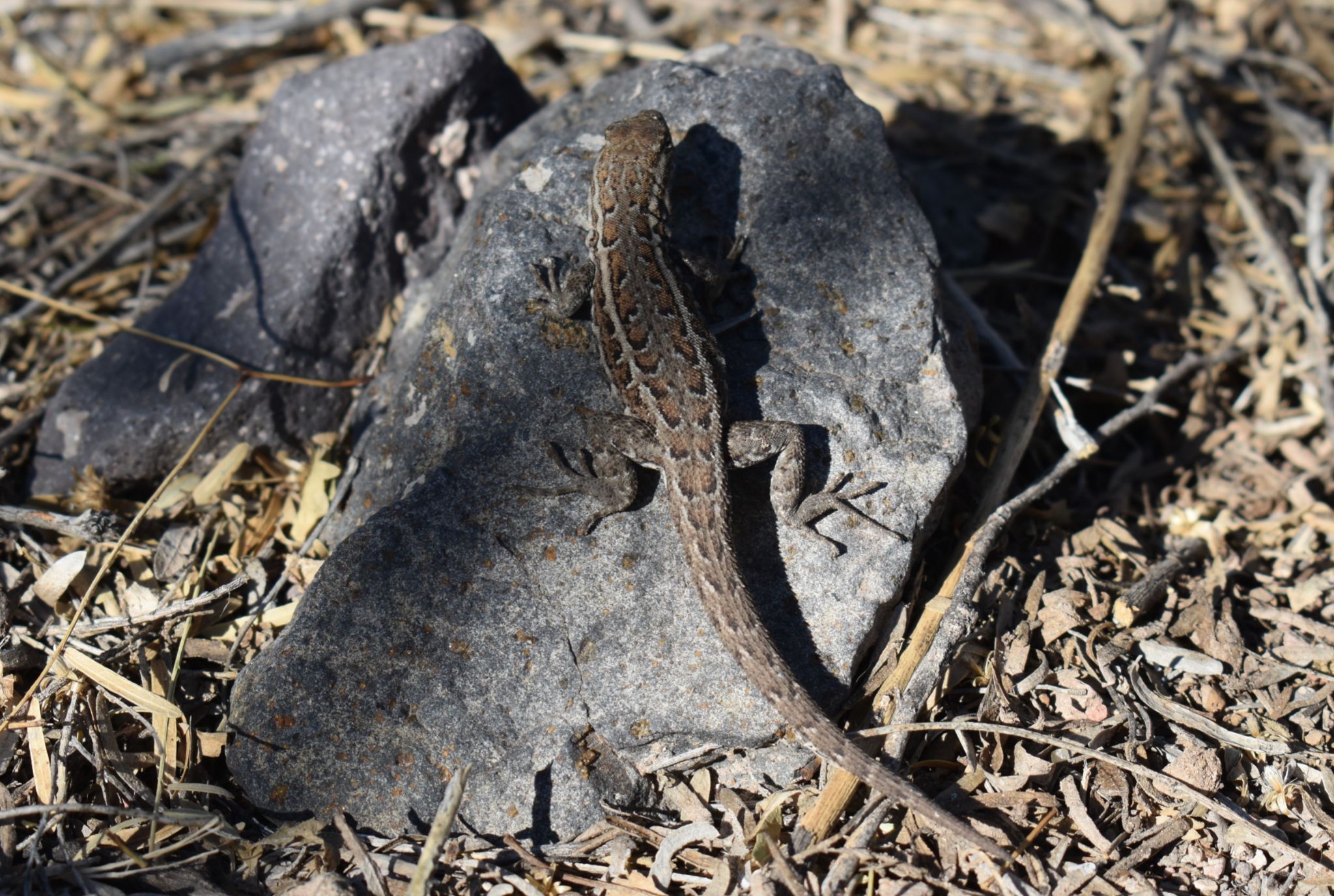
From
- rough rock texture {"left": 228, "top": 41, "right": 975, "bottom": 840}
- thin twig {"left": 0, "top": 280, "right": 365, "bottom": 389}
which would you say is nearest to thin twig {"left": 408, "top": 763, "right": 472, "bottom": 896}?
rough rock texture {"left": 228, "top": 41, "right": 975, "bottom": 840}

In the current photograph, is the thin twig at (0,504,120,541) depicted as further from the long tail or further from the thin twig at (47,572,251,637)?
the long tail

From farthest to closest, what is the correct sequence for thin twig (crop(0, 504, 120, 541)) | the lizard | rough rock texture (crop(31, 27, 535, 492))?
rough rock texture (crop(31, 27, 535, 492)), thin twig (crop(0, 504, 120, 541)), the lizard

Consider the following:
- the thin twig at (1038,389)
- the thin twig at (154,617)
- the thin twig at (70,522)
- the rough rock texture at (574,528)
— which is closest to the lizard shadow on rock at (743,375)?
the rough rock texture at (574,528)

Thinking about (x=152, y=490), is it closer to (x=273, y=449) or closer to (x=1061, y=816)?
(x=273, y=449)

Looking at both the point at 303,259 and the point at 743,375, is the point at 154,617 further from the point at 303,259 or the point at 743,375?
the point at 743,375

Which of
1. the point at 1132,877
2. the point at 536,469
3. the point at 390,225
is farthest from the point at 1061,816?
the point at 390,225

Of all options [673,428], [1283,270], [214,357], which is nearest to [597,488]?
[673,428]
